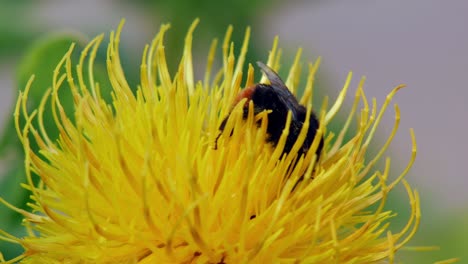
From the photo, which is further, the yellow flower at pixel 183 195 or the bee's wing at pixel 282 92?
the bee's wing at pixel 282 92

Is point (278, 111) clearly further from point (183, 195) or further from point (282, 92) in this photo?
point (183, 195)

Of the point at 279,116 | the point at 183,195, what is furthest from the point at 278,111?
the point at 183,195

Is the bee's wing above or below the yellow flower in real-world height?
above

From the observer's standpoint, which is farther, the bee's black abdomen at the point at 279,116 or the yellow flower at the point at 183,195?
the bee's black abdomen at the point at 279,116

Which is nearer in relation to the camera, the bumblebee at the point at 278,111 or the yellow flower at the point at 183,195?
the yellow flower at the point at 183,195

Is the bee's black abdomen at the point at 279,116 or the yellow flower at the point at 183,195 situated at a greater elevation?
the bee's black abdomen at the point at 279,116

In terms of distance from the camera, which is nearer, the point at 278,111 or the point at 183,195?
the point at 183,195

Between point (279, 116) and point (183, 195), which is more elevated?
point (279, 116)

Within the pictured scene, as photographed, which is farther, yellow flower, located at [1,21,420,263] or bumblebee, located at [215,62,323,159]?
bumblebee, located at [215,62,323,159]
